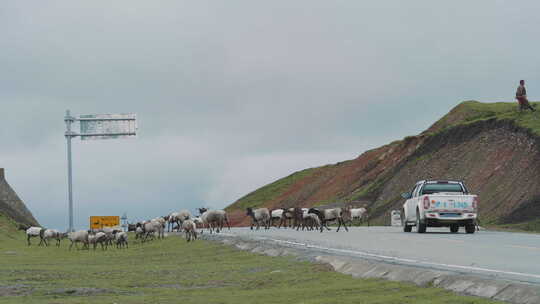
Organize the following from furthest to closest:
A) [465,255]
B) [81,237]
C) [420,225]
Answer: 1. [81,237]
2. [420,225]
3. [465,255]

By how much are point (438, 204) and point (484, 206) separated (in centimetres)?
2477

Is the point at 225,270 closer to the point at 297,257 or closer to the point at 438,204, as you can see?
the point at 297,257

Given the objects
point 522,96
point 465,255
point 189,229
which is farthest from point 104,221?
point 465,255

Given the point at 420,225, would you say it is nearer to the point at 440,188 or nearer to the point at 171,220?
the point at 440,188

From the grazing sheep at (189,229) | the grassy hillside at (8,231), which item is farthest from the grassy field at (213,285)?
the grassy hillside at (8,231)

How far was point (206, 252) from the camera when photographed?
36125 millimetres

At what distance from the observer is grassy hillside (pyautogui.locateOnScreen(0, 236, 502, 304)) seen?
1572 centimetres

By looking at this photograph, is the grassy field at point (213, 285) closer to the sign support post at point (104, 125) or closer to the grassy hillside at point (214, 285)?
the grassy hillside at point (214, 285)

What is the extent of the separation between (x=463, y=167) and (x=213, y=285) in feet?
187

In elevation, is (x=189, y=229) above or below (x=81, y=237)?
above

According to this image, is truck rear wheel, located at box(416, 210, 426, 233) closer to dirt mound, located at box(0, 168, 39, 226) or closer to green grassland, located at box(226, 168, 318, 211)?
dirt mound, located at box(0, 168, 39, 226)

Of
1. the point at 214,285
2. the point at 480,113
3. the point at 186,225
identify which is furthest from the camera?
the point at 480,113

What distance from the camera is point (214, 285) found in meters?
20.3

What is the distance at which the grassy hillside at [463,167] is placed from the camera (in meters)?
60.6
